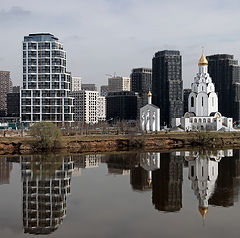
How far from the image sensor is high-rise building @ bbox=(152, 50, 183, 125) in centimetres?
15762

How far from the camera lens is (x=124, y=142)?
7012 centimetres

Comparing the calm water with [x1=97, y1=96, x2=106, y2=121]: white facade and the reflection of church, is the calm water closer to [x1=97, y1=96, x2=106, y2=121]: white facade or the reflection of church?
the reflection of church

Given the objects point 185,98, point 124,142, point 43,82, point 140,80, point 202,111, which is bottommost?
point 124,142

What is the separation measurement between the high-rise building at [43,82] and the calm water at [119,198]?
53.4 metres

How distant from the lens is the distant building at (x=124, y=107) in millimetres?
173000

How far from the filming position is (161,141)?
72562 mm

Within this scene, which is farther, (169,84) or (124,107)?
(124,107)

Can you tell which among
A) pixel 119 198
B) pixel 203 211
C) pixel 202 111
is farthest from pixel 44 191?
pixel 202 111

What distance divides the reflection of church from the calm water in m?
0.06

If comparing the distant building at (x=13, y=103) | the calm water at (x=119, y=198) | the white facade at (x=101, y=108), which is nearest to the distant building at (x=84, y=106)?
the white facade at (x=101, y=108)

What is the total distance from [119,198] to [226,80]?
146 metres

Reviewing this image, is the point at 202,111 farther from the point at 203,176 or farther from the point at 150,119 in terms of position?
the point at 203,176

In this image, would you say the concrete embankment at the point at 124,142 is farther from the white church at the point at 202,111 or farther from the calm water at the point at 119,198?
the white church at the point at 202,111

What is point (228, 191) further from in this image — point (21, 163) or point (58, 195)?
point (21, 163)
